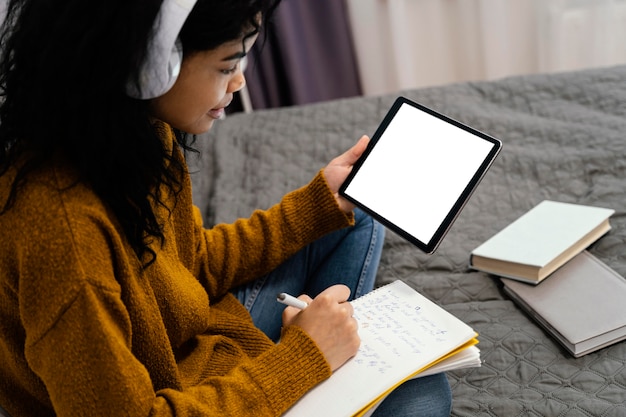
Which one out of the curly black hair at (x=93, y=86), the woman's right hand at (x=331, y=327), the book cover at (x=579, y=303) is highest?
the curly black hair at (x=93, y=86)

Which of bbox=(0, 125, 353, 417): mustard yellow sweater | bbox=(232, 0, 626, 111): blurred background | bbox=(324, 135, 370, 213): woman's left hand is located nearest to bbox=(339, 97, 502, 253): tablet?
bbox=(324, 135, 370, 213): woman's left hand

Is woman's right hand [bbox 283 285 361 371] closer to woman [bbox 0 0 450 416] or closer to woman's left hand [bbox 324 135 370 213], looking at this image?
woman [bbox 0 0 450 416]

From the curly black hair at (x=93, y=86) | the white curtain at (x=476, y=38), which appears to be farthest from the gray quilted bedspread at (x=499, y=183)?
the white curtain at (x=476, y=38)

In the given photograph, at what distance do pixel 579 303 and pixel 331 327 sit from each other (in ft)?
1.40

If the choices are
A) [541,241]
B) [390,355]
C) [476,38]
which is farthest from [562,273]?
[476,38]

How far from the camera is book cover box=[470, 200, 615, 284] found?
1.09 meters

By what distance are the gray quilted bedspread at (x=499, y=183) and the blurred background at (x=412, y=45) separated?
66 cm

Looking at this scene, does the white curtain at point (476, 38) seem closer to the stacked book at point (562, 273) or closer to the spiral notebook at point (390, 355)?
the stacked book at point (562, 273)

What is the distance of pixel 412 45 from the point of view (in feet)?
8.00

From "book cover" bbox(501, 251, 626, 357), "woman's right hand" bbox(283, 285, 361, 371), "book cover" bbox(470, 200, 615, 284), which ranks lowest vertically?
"book cover" bbox(501, 251, 626, 357)

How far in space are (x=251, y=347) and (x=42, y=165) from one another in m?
0.42

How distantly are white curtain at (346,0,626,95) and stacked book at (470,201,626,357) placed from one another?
1.14 metres

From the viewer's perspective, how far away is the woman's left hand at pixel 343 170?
109 cm

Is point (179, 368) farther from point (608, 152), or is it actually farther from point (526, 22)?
point (526, 22)
